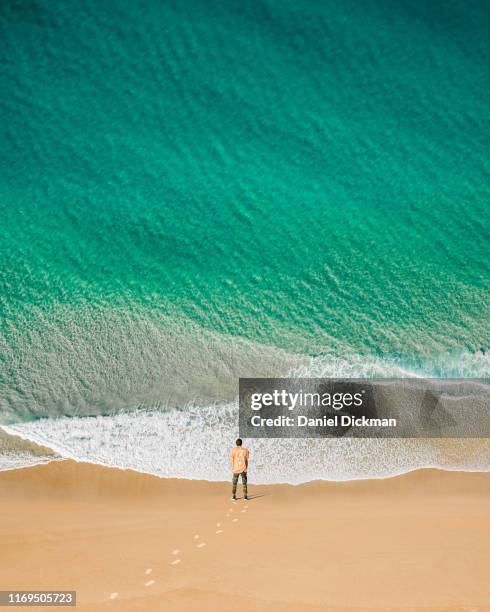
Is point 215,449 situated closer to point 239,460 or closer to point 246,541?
point 239,460

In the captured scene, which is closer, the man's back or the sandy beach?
the sandy beach

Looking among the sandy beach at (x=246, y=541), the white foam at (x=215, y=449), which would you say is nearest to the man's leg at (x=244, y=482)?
the sandy beach at (x=246, y=541)

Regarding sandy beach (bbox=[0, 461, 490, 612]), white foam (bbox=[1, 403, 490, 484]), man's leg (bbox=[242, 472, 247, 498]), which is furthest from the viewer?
white foam (bbox=[1, 403, 490, 484])

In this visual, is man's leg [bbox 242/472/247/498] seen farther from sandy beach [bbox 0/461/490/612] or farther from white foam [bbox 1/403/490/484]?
white foam [bbox 1/403/490/484]

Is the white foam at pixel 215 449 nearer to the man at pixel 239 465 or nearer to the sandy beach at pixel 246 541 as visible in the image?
the sandy beach at pixel 246 541

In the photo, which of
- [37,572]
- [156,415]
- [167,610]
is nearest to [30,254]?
[156,415]

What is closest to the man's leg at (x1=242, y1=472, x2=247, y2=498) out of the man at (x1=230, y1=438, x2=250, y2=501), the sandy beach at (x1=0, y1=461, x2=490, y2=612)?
the man at (x1=230, y1=438, x2=250, y2=501)

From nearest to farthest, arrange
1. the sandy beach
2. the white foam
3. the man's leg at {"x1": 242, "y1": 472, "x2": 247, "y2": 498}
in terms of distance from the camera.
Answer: the sandy beach, the man's leg at {"x1": 242, "y1": 472, "x2": 247, "y2": 498}, the white foam

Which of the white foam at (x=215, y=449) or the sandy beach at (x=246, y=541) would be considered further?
the white foam at (x=215, y=449)

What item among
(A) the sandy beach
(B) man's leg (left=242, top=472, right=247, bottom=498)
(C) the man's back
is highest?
(C) the man's back
